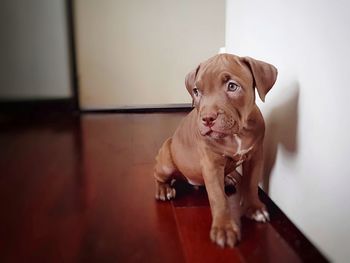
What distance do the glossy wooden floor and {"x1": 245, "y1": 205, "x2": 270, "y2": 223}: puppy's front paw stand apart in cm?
3

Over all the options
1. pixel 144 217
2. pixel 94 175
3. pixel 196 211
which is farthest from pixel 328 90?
pixel 94 175

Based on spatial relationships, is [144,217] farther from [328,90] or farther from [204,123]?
[328,90]

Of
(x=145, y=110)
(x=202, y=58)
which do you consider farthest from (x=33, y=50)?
(x=202, y=58)

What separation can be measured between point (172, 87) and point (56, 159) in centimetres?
188

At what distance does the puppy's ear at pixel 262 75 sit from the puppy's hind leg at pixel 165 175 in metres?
0.52

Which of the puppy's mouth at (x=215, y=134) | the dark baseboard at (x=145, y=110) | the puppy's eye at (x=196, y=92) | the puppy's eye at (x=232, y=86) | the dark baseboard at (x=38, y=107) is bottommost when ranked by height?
the dark baseboard at (x=145, y=110)

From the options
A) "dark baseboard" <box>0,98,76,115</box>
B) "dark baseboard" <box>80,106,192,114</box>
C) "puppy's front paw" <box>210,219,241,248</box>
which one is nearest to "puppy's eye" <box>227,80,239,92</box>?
"puppy's front paw" <box>210,219,241,248</box>

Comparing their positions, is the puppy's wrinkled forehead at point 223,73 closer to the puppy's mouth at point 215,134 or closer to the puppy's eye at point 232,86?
the puppy's eye at point 232,86

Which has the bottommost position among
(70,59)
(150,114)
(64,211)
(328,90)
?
(150,114)

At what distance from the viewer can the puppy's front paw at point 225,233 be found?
1229 millimetres

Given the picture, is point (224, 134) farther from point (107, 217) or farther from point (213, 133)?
point (107, 217)

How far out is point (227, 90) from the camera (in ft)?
3.97

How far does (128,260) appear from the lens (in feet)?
3.84

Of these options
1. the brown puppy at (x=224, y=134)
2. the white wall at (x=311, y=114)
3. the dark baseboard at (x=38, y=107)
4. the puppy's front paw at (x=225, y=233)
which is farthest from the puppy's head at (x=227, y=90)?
the dark baseboard at (x=38, y=107)
